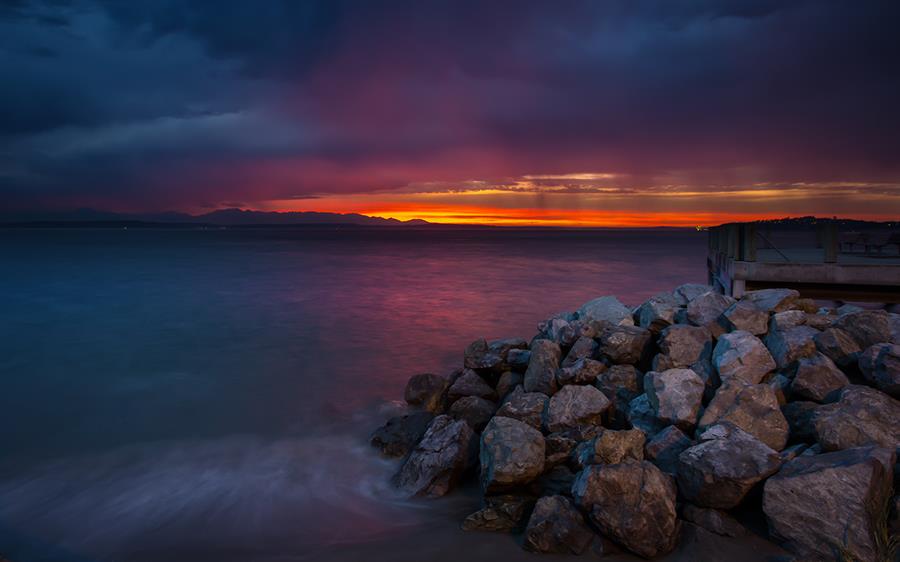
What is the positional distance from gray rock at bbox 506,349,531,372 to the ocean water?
234 cm

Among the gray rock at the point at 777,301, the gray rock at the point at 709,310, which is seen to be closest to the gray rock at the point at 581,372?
the gray rock at the point at 709,310

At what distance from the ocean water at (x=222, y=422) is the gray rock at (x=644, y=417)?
2028mm

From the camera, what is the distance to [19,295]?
82.7ft

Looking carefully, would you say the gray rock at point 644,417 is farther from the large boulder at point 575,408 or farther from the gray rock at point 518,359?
the gray rock at point 518,359

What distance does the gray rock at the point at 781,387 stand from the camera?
635 cm

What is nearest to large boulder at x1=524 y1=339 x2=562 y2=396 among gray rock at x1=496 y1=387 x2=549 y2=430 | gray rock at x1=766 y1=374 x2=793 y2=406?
gray rock at x1=496 y1=387 x2=549 y2=430

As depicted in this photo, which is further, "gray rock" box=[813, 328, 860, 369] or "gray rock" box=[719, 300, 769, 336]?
"gray rock" box=[719, 300, 769, 336]

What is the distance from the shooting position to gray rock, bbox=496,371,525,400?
8562mm

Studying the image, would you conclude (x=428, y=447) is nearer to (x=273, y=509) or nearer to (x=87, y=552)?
(x=273, y=509)

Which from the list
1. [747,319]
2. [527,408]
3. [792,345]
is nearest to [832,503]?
[792,345]

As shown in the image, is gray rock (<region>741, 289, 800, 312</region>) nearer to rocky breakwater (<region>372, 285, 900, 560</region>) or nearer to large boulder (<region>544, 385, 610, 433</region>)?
rocky breakwater (<region>372, 285, 900, 560</region>)

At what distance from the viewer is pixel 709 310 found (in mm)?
8156

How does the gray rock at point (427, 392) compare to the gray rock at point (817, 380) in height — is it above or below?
below

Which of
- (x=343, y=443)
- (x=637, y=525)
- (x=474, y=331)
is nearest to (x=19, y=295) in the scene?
(x=474, y=331)
